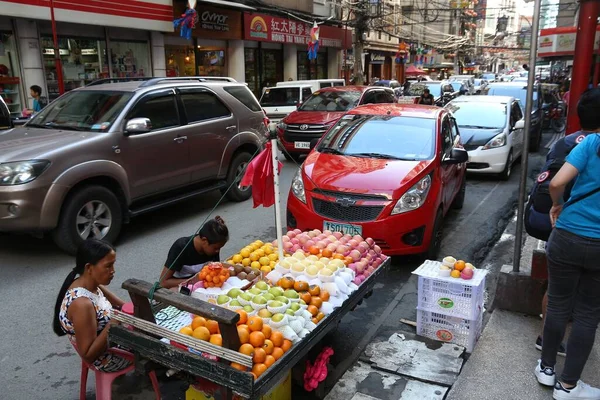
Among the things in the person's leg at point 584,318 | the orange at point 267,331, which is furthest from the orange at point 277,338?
the person's leg at point 584,318

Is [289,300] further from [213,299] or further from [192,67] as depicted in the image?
[192,67]

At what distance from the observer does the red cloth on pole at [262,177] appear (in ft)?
12.6

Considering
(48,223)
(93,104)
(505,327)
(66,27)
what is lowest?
(505,327)

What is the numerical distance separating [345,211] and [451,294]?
180 centimetres

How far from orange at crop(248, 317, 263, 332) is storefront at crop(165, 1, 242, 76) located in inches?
645

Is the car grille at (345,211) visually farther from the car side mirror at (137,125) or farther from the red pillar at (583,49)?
the red pillar at (583,49)

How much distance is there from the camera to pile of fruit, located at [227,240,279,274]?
382 cm

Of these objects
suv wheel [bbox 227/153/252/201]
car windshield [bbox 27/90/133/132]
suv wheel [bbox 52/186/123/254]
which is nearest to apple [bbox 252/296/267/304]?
suv wheel [bbox 52/186/123/254]

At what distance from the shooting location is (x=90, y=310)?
112 inches

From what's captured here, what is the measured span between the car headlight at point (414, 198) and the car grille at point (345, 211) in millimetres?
210

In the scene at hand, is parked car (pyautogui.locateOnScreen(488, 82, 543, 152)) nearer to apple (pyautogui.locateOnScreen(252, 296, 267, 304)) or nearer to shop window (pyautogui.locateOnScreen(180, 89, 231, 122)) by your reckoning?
shop window (pyautogui.locateOnScreen(180, 89, 231, 122))

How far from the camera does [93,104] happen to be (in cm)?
680

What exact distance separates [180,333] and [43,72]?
1349 cm

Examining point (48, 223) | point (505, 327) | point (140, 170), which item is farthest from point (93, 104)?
point (505, 327)
